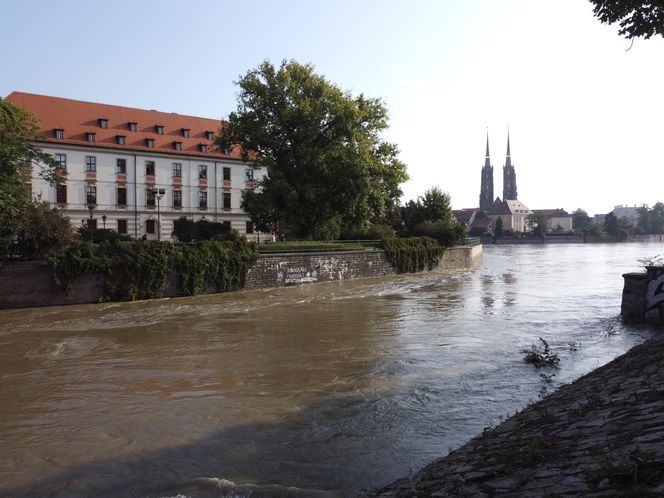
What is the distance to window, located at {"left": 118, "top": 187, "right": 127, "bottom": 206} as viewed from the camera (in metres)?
54.6

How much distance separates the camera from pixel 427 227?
51594 mm

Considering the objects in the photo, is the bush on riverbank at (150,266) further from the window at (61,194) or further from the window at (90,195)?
the window at (90,195)

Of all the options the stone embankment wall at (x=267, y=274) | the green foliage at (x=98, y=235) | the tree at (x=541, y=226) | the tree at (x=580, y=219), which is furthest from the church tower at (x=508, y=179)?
the green foliage at (x=98, y=235)

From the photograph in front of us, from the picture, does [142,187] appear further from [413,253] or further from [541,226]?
[541,226]

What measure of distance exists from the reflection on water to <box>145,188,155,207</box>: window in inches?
1403

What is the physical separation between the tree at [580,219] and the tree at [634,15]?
171m

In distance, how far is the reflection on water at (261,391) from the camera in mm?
6617

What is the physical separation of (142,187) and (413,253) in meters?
28.5

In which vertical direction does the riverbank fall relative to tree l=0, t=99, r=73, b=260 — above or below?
below

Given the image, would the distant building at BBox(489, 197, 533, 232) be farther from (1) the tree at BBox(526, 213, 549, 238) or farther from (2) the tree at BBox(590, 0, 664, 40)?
(2) the tree at BBox(590, 0, 664, 40)

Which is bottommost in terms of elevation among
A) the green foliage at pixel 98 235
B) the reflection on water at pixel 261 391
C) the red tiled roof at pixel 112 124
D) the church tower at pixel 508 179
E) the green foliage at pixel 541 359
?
the reflection on water at pixel 261 391

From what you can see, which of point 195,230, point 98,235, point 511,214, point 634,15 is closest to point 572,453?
point 634,15

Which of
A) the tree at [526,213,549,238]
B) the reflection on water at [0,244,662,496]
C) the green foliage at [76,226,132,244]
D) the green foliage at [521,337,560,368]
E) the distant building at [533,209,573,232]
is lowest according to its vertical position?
the reflection on water at [0,244,662,496]

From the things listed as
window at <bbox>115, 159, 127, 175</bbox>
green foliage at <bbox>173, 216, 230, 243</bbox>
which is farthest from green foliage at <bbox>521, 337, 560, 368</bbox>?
window at <bbox>115, 159, 127, 175</bbox>
